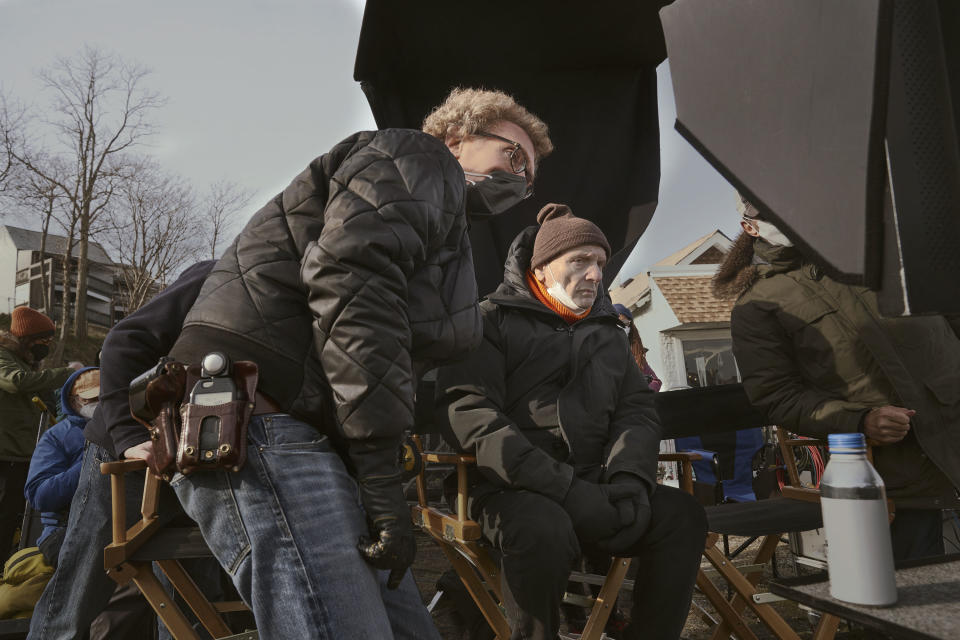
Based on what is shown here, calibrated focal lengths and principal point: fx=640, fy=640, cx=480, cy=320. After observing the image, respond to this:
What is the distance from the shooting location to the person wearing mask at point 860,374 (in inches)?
94.2

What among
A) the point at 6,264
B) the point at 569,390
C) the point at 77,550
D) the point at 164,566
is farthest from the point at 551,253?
the point at 6,264

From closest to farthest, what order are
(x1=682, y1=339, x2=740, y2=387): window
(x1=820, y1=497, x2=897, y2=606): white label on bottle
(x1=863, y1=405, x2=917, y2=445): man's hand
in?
(x1=820, y1=497, x2=897, y2=606): white label on bottle
(x1=863, y1=405, x2=917, y2=445): man's hand
(x1=682, y1=339, x2=740, y2=387): window

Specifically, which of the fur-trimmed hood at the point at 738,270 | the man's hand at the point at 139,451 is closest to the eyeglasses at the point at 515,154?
the man's hand at the point at 139,451

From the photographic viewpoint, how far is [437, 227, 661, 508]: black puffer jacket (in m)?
2.21

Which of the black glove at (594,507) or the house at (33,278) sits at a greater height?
the black glove at (594,507)

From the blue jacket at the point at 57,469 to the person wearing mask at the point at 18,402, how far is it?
152 cm

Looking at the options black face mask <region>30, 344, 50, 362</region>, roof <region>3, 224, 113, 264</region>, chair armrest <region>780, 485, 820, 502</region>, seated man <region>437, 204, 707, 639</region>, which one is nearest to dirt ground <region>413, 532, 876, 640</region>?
chair armrest <region>780, 485, 820, 502</region>

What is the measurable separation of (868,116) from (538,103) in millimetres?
3268

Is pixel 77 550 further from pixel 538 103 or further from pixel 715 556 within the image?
pixel 538 103

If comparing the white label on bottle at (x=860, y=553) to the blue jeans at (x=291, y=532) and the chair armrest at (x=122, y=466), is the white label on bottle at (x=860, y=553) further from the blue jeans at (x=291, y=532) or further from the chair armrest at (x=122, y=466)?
the chair armrest at (x=122, y=466)

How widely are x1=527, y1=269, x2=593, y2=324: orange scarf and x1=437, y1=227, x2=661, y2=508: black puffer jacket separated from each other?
0.04m

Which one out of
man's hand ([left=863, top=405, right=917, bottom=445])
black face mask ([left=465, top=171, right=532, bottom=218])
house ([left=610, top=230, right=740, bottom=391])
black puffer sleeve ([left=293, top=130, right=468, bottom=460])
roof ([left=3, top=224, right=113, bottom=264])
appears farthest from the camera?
roof ([left=3, top=224, right=113, bottom=264])

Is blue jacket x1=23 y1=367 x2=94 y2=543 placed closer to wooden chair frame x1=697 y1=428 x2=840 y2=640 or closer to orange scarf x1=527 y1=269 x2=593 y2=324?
orange scarf x1=527 y1=269 x2=593 y2=324

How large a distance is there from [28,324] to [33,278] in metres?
40.6
